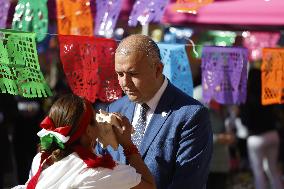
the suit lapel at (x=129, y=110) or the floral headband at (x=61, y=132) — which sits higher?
the floral headband at (x=61, y=132)

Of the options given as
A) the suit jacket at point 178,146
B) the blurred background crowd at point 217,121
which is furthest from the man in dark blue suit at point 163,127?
the blurred background crowd at point 217,121

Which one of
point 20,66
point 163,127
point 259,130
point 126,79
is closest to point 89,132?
point 126,79

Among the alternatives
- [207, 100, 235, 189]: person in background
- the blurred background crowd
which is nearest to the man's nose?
the blurred background crowd

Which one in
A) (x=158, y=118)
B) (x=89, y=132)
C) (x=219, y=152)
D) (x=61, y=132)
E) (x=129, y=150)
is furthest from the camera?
(x=219, y=152)

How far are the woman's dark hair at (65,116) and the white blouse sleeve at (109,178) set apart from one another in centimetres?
14

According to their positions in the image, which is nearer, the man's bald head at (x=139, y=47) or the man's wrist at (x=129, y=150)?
the man's wrist at (x=129, y=150)

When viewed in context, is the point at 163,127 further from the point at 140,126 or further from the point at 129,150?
the point at 129,150

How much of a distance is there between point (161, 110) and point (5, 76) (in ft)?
3.01

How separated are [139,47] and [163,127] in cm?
43

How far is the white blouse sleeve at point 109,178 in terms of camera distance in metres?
3.40

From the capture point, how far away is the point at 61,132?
11.2ft

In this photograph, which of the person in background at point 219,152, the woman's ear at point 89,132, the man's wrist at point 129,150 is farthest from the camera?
the person in background at point 219,152

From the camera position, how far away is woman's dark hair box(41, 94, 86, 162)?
11.3 feet

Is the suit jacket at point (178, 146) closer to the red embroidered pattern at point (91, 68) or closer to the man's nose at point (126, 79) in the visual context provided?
the man's nose at point (126, 79)
